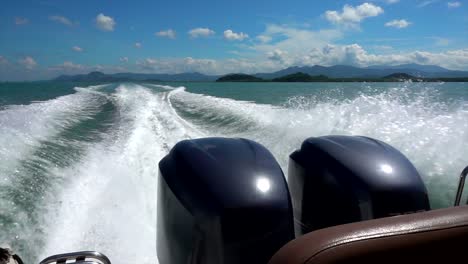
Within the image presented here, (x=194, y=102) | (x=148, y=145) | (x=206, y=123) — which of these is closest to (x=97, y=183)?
(x=148, y=145)

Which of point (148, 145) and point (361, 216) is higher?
point (361, 216)

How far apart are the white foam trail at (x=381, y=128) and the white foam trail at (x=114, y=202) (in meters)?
1.27

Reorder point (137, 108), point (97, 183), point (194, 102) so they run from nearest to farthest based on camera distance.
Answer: point (97, 183) → point (137, 108) → point (194, 102)

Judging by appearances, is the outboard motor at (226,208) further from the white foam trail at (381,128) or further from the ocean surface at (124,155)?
the white foam trail at (381,128)

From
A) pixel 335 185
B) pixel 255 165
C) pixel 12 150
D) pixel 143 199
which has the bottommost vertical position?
pixel 143 199

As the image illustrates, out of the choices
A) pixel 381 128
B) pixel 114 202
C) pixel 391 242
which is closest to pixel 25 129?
pixel 114 202

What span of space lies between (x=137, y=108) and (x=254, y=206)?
26.6 ft

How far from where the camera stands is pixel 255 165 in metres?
1.62

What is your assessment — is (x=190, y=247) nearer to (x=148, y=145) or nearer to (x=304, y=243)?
(x=304, y=243)

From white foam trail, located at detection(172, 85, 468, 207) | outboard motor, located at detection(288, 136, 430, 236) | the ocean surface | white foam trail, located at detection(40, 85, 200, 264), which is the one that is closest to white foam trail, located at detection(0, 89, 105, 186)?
the ocean surface

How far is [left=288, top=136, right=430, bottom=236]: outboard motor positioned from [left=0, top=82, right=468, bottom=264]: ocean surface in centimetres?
133

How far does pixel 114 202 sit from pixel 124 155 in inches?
59.2

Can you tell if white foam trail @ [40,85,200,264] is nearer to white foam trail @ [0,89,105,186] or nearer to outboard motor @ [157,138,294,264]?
white foam trail @ [0,89,105,186]

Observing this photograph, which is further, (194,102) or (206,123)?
(194,102)
